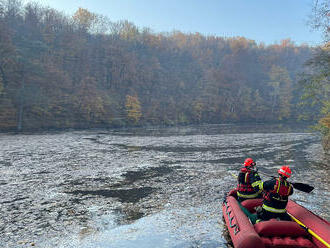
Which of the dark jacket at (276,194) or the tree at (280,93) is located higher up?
the tree at (280,93)

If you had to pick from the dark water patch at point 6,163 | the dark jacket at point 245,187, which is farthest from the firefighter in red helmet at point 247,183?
the dark water patch at point 6,163

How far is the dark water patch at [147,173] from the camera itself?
13.9 m

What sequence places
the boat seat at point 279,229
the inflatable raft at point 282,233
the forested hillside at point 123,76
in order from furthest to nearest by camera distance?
the forested hillside at point 123,76
the boat seat at point 279,229
the inflatable raft at point 282,233

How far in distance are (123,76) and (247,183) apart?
64990mm

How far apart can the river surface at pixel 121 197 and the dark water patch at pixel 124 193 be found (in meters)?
0.04

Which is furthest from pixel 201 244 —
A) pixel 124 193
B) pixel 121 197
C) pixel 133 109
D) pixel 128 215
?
pixel 133 109

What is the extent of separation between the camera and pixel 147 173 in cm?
1514

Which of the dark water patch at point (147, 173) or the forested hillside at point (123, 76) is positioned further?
the forested hillside at point (123, 76)

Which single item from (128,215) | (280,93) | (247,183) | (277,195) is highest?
(280,93)

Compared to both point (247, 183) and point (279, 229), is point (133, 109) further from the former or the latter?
point (279, 229)

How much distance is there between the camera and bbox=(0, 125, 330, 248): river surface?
733 cm

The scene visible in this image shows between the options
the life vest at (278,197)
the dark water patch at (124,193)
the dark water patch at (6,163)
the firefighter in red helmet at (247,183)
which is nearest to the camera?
the life vest at (278,197)

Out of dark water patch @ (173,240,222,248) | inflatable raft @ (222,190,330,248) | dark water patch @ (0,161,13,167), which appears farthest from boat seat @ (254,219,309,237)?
dark water patch @ (0,161,13,167)

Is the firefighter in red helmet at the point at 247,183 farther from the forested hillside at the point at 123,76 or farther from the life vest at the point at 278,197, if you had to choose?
the forested hillside at the point at 123,76
